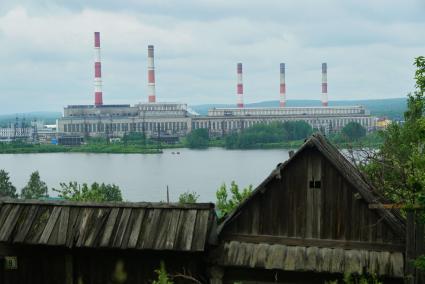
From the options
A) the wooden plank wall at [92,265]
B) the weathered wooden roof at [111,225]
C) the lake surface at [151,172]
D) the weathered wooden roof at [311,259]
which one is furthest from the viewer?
the lake surface at [151,172]

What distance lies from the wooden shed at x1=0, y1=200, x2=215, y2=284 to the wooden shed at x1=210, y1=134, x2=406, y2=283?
471 mm

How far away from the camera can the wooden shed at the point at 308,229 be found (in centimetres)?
948

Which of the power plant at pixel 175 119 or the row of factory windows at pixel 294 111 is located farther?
the row of factory windows at pixel 294 111

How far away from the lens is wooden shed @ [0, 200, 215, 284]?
9805mm

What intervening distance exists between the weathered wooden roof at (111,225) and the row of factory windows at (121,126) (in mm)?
123155

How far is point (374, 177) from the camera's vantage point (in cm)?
1215

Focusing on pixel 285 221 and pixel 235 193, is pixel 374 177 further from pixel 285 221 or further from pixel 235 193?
pixel 235 193

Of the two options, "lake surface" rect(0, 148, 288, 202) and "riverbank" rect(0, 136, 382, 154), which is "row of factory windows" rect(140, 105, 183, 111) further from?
"lake surface" rect(0, 148, 288, 202)

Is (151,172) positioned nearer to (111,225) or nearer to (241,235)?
(111,225)

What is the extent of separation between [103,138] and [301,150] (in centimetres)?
11757

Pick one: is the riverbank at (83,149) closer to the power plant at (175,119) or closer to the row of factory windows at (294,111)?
the power plant at (175,119)

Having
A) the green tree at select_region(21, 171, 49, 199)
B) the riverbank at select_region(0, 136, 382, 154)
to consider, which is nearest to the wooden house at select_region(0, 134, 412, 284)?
the green tree at select_region(21, 171, 49, 199)

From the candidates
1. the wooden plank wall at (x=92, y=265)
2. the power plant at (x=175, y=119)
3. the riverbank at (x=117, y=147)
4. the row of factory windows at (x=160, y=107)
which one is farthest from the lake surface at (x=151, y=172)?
the row of factory windows at (x=160, y=107)

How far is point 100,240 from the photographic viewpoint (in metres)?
9.88
